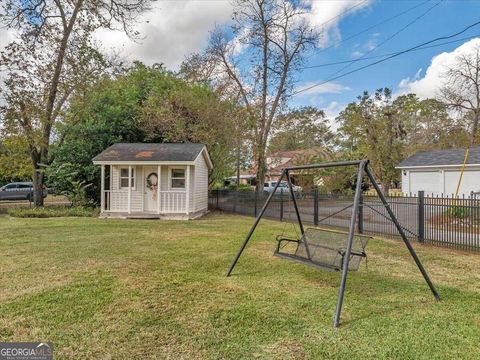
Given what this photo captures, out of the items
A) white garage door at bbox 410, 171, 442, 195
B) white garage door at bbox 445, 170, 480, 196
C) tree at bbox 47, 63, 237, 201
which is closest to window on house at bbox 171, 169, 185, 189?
tree at bbox 47, 63, 237, 201

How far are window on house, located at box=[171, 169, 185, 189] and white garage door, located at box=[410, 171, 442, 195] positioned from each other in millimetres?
16592

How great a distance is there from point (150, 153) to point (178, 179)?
1.62m

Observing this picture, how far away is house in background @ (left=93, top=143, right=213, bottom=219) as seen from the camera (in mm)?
13452

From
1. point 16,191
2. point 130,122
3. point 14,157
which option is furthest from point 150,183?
point 16,191

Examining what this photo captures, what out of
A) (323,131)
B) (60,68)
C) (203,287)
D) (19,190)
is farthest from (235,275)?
(323,131)

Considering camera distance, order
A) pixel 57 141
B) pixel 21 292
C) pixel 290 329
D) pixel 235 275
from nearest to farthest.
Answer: pixel 290 329 → pixel 21 292 → pixel 235 275 → pixel 57 141

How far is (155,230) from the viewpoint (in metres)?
10.1

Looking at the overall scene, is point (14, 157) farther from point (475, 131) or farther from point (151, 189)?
point (475, 131)

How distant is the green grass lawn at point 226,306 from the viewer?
9.53 feet

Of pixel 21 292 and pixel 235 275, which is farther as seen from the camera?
pixel 235 275

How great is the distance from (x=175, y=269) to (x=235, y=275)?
1.05 meters

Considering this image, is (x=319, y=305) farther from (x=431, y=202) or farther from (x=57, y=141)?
(x=57, y=141)

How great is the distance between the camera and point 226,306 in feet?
12.5

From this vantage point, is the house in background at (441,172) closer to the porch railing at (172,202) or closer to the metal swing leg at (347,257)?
the porch railing at (172,202)
